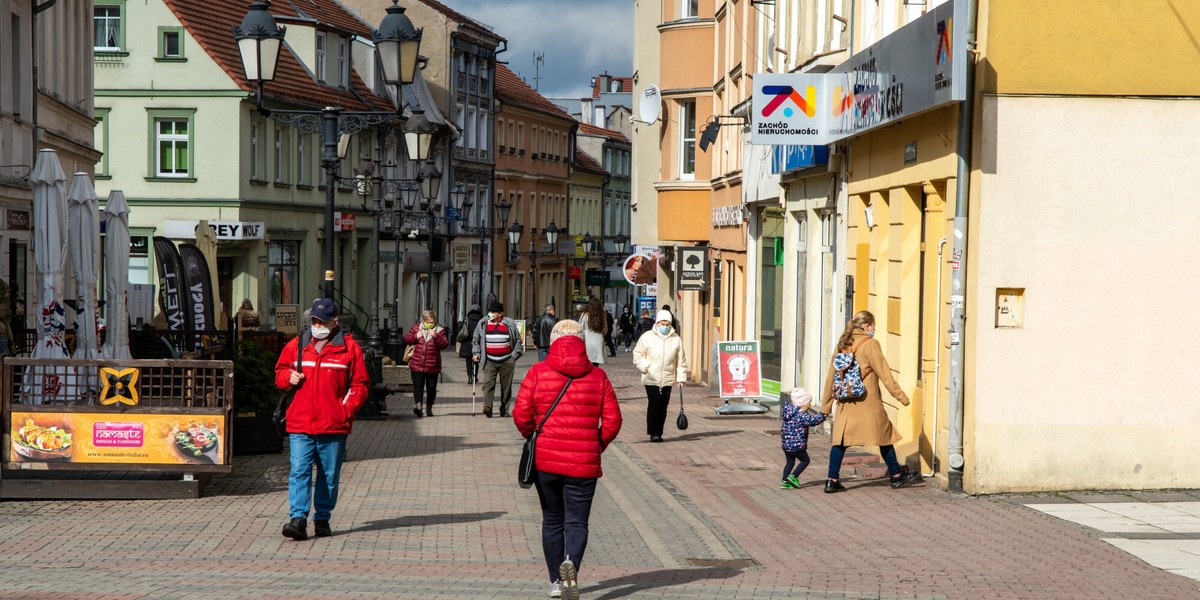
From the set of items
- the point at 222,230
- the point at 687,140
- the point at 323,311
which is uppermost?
the point at 687,140

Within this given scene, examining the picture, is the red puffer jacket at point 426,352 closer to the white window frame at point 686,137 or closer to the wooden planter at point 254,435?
the wooden planter at point 254,435

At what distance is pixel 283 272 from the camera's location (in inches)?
1882

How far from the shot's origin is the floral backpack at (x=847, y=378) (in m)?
14.5

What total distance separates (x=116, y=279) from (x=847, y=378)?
827 centimetres

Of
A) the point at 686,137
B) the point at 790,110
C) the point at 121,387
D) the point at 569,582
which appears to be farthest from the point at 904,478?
the point at 686,137

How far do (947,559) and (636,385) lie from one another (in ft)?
82.1

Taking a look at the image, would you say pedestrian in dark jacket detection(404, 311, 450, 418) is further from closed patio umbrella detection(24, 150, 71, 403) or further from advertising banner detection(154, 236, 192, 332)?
closed patio umbrella detection(24, 150, 71, 403)

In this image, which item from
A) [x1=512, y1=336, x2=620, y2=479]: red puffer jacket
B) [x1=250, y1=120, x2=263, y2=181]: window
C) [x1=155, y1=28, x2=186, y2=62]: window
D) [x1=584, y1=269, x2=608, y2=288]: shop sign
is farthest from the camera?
[x1=584, y1=269, x2=608, y2=288]: shop sign

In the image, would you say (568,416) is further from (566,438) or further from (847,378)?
(847,378)

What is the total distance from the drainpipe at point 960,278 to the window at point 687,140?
22694 mm

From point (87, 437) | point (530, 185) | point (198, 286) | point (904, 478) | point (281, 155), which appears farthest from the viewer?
point (530, 185)

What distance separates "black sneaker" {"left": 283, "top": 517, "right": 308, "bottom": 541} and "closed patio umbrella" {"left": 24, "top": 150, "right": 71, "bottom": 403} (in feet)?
18.6

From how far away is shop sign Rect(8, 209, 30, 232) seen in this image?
21859 millimetres

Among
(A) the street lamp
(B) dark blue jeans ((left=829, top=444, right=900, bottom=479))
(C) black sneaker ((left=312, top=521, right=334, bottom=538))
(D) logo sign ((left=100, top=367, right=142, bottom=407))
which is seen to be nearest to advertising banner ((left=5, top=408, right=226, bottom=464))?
(D) logo sign ((left=100, top=367, right=142, bottom=407))
